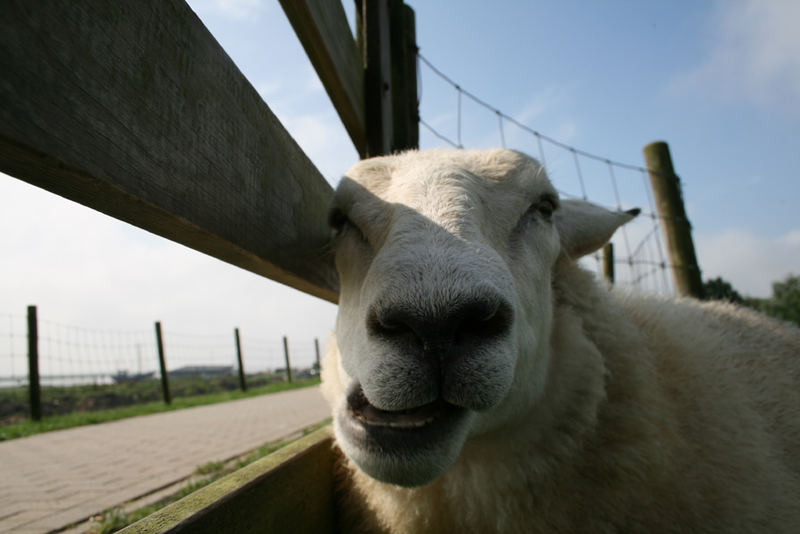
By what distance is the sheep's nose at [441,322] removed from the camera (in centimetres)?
97

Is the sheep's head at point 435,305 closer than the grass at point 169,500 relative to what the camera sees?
Yes

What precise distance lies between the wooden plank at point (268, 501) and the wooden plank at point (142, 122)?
0.58 metres

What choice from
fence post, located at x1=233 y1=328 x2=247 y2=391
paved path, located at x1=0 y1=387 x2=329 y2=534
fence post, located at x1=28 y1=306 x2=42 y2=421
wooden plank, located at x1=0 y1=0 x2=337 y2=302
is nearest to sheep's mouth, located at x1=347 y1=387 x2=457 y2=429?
wooden plank, located at x1=0 y1=0 x2=337 y2=302

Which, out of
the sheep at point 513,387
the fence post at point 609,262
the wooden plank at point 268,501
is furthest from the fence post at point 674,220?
the wooden plank at point 268,501

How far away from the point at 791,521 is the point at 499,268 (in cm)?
151

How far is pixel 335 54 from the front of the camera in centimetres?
188

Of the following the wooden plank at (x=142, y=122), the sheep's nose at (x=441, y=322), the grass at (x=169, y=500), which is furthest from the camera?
the grass at (x=169, y=500)

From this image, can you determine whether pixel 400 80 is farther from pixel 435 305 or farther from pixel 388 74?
pixel 435 305

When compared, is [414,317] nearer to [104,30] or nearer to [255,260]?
[255,260]

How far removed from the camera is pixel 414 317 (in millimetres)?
973

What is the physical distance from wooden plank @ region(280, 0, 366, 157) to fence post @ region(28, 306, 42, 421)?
7.10m

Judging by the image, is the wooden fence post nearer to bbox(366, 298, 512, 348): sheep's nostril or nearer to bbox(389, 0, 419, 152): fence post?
bbox(389, 0, 419, 152): fence post

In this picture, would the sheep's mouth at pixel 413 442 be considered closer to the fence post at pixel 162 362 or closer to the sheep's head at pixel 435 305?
the sheep's head at pixel 435 305

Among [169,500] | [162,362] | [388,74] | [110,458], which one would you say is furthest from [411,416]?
[162,362]
